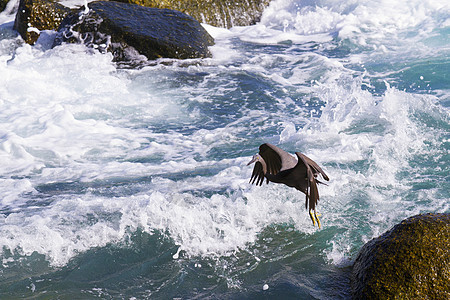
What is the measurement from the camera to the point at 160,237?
13.8ft

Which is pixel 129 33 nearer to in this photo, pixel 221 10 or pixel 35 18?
pixel 35 18

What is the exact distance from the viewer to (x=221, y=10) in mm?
13984

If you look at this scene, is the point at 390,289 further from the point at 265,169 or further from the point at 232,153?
the point at 232,153

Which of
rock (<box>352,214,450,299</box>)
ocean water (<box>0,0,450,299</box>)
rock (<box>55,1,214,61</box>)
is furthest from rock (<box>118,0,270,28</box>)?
rock (<box>352,214,450,299</box>)

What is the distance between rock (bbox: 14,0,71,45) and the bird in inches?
367

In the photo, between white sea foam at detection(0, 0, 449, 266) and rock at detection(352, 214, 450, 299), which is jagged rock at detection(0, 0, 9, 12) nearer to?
white sea foam at detection(0, 0, 449, 266)

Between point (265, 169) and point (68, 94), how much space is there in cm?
623

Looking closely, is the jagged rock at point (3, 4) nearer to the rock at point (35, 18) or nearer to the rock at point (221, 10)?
the rock at point (35, 18)

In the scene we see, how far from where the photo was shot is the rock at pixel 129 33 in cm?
1026

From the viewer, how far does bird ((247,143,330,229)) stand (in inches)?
111

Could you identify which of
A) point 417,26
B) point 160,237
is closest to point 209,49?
point 417,26

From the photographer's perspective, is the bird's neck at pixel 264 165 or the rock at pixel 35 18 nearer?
the bird's neck at pixel 264 165

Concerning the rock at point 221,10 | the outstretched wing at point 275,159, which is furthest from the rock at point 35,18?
the outstretched wing at point 275,159

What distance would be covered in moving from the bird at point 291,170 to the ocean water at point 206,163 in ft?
3.03
